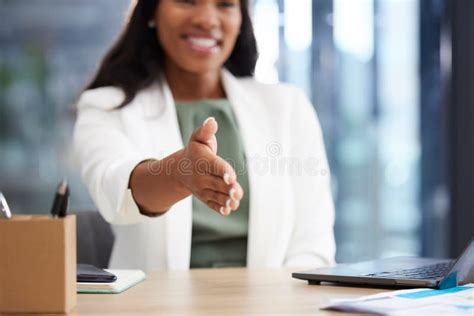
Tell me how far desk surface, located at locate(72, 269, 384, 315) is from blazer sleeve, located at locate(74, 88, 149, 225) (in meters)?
0.24

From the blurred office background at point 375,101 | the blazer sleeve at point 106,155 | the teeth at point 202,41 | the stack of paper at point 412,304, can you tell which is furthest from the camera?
the blurred office background at point 375,101

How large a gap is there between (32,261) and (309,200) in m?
1.22

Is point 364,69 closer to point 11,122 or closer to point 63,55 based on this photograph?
point 63,55

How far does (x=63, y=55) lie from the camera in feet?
13.0

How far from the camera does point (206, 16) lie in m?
2.06

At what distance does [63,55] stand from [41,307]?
10.1 ft

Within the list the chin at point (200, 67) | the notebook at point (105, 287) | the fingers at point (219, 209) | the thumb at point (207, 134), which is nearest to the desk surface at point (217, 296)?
the notebook at point (105, 287)

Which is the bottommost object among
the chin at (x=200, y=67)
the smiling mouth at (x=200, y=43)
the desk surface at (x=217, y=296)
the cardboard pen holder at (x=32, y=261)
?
the desk surface at (x=217, y=296)

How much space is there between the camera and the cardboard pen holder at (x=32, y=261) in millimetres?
980

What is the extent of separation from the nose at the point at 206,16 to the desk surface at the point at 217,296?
80cm

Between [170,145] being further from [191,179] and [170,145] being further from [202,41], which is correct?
[191,179]

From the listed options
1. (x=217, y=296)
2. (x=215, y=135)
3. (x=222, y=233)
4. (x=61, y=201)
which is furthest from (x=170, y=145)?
(x=61, y=201)

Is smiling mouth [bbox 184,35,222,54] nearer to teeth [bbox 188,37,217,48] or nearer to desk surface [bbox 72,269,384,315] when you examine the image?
teeth [bbox 188,37,217,48]

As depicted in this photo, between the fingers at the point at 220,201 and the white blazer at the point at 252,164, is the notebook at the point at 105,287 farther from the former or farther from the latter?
the white blazer at the point at 252,164
